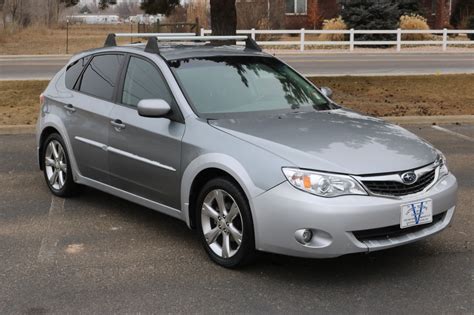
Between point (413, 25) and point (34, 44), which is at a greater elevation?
point (413, 25)

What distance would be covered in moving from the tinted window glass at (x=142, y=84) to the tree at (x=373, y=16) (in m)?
29.2

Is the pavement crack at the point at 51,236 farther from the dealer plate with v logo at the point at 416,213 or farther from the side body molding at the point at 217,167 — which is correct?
the dealer plate with v logo at the point at 416,213

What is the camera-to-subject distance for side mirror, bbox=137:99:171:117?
4859 mm

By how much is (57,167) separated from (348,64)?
60.9 feet

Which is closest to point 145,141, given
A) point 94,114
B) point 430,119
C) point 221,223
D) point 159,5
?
point 94,114

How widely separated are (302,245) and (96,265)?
1.59 meters

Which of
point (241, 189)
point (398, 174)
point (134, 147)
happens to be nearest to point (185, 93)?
→ point (134, 147)

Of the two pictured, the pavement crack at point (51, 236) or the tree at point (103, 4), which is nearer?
the pavement crack at point (51, 236)

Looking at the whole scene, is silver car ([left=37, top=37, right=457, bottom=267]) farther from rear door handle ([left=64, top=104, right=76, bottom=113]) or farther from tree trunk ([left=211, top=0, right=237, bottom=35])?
tree trunk ([left=211, top=0, right=237, bottom=35])

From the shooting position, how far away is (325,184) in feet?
13.4

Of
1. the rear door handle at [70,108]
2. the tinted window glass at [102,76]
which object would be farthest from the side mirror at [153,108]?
the rear door handle at [70,108]

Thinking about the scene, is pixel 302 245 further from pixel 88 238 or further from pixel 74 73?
pixel 74 73

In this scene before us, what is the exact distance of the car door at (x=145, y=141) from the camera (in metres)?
4.93

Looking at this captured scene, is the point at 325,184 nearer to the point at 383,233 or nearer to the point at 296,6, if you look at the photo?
the point at 383,233
